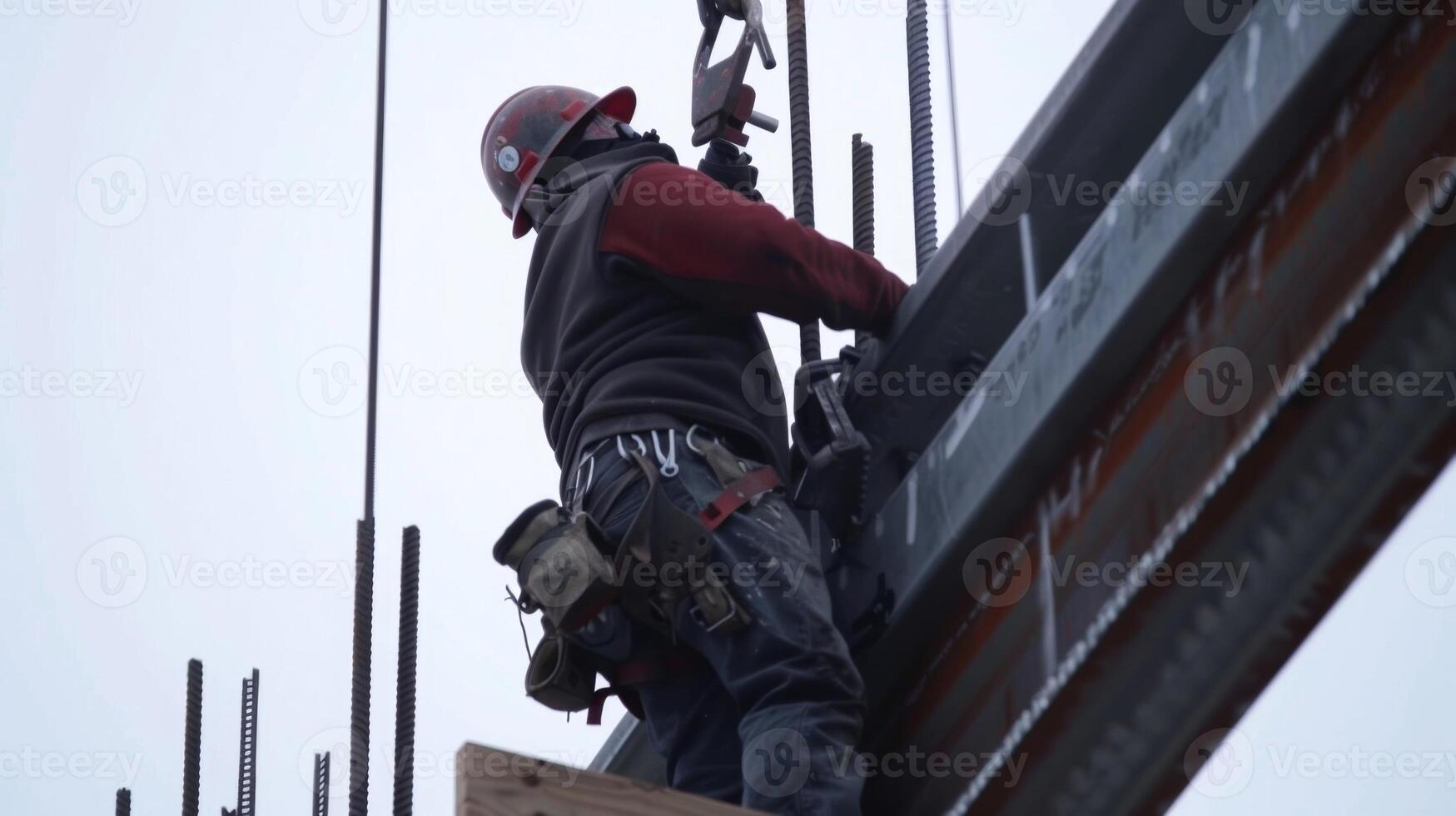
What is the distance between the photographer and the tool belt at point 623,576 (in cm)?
428

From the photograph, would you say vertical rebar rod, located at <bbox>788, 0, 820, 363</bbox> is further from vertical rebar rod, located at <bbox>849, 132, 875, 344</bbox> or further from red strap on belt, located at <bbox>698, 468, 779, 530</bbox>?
red strap on belt, located at <bbox>698, 468, 779, 530</bbox>

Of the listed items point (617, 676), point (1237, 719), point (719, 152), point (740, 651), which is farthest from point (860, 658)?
point (719, 152)

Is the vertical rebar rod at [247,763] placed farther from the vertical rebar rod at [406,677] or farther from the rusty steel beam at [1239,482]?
the rusty steel beam at [1239,482]

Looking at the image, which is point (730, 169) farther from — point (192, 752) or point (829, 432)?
point (192, 752)

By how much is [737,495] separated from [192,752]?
4940mm

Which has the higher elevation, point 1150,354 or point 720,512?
point 1150,354

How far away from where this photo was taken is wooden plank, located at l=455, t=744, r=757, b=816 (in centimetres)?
310

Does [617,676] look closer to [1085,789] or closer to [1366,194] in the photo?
[1085,789]

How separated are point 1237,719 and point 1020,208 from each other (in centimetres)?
129

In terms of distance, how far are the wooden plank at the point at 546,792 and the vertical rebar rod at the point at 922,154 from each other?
261 cm

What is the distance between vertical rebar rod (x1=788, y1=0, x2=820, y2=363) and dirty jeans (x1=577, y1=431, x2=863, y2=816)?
0.97 metres

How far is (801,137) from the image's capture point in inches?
227

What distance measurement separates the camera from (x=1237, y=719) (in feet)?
11.6

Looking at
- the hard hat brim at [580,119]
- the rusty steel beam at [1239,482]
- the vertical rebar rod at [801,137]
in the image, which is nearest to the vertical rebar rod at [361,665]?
the hard hat brim at [580,119]
